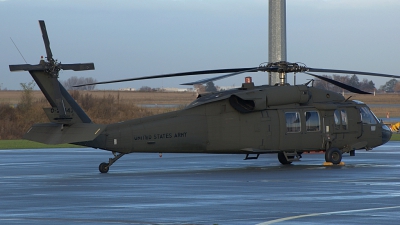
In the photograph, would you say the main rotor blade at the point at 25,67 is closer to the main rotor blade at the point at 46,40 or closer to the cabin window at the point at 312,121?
the main rotor blade at the point at 46,40

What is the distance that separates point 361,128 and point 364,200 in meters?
11.2

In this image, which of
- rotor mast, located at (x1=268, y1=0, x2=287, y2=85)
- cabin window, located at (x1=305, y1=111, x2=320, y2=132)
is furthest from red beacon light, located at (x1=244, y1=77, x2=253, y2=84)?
rotor mast, located at (x1=268, y1=0, x2=287, y2=85)

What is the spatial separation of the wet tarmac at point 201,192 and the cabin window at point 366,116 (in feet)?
4.93

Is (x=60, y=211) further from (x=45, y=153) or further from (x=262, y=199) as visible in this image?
(x=45, y=153)

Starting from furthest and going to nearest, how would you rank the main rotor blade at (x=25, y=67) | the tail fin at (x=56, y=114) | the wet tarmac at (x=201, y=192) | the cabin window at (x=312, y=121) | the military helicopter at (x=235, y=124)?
the cabin window at (x=312, y=121) < the military helicopter at (x=235, y=124) < the tail fin at (x=56, y=114) < the main rotor blade at (x=25, y=67) < the wet tarmac at (x=201, y=192)

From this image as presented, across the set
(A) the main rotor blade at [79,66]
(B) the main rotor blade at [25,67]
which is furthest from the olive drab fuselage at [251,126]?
(B) the main rotor blade at [25,67]

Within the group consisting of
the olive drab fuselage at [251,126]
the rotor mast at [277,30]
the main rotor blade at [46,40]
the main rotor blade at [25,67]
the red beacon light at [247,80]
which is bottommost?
the olive drab fuselage at [251,126]

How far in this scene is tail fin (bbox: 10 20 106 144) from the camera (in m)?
22.3

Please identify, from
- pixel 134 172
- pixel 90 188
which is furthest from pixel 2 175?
pixel 90 188

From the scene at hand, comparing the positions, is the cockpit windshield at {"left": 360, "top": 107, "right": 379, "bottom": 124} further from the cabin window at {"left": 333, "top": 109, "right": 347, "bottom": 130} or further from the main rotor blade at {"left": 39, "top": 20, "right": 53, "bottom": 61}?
the main rotor blade at {"left": 39, "top": 20, "right": 53, "bottom": 61}

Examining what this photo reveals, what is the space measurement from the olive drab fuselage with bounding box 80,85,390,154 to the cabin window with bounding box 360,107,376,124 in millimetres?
84

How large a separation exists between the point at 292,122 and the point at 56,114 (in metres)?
7.74

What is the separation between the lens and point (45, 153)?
35500 mm

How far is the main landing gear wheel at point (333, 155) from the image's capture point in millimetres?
25609
